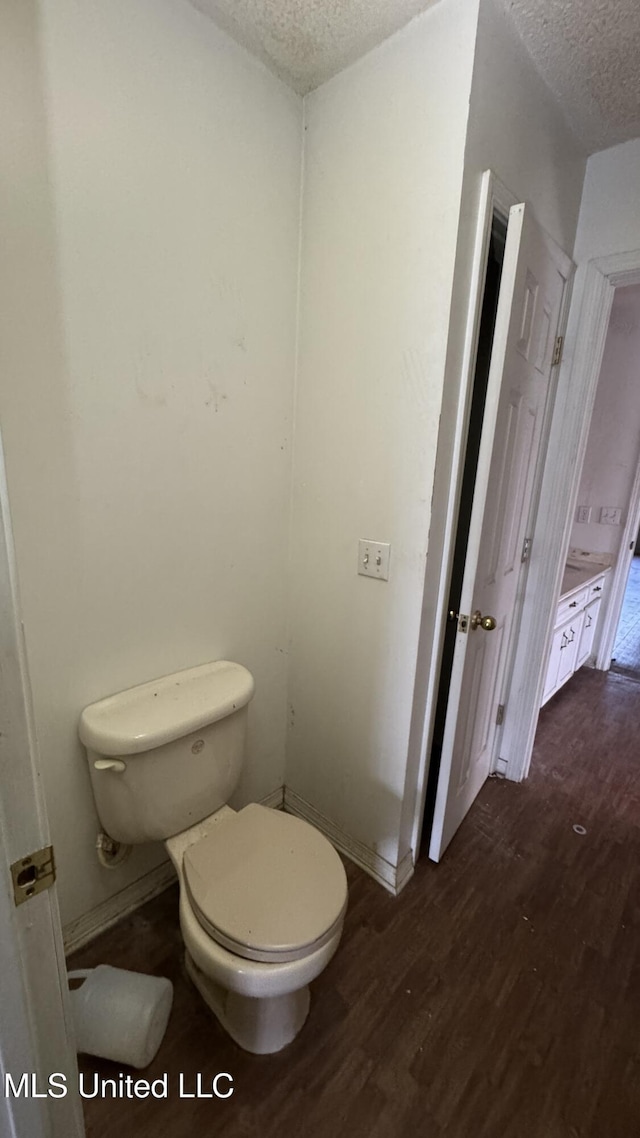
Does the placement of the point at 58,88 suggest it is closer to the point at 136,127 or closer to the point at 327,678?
the point at 136,127

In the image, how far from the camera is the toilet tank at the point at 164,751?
3.80 ft

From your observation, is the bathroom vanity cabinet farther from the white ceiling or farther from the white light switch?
the white ceiling

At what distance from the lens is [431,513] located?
128cm

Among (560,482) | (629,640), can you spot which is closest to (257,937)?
(560,482)

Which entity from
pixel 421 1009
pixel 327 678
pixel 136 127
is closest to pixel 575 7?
pixel 136 127

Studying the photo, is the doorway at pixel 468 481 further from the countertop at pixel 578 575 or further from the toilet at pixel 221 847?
the countertop at pixel 578 575

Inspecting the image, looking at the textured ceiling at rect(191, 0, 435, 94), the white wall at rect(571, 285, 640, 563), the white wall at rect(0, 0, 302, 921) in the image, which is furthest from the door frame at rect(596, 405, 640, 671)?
the textured ceiling at rect(191, 0, 435, 94)

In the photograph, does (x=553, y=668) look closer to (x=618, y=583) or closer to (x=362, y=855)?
(x=618, y=583)

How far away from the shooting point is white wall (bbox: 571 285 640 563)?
2.81 meters

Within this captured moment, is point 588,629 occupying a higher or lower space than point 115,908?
higher

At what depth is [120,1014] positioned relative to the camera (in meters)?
1.10

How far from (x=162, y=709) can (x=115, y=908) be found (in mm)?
682

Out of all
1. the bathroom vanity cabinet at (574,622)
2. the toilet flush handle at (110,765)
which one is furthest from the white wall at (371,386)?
the bathroom vanity cabinet at (574,622)

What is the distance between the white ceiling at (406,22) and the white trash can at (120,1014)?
2308 mm
